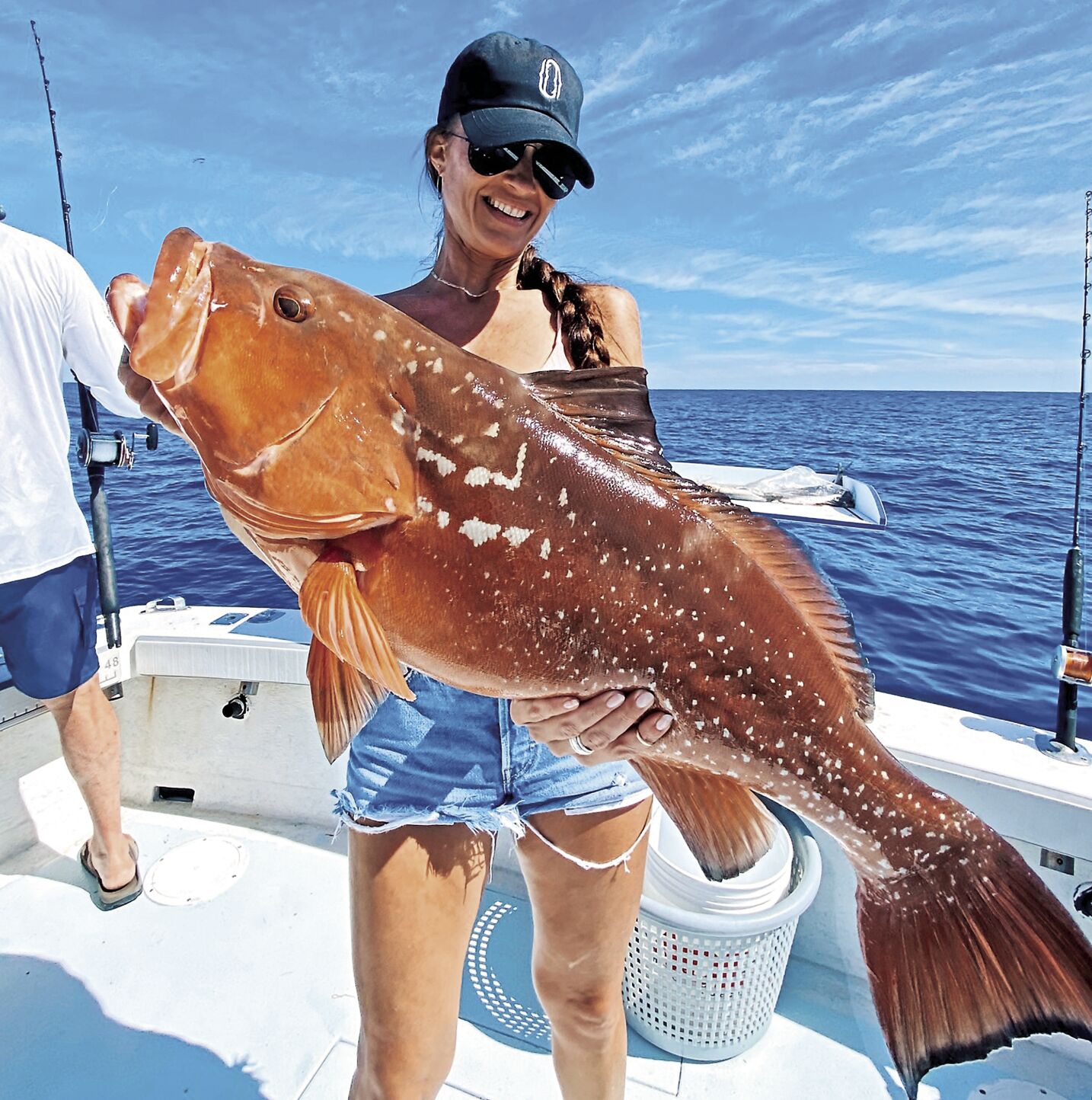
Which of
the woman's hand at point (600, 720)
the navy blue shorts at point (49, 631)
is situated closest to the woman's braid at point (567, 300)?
the woman's hand at point (600, 720)

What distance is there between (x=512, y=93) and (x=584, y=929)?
6.48 ft

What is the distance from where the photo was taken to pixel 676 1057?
110 inches

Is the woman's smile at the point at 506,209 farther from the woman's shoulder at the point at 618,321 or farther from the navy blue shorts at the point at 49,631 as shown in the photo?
the navy blue shorts at the point at 49,631

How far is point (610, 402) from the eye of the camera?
147 centimetres

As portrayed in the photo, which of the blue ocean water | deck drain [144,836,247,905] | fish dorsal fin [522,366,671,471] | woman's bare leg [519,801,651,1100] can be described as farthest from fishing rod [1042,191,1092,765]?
deck drain [144,836,247,905]

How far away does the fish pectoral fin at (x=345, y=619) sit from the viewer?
1235 millimetres

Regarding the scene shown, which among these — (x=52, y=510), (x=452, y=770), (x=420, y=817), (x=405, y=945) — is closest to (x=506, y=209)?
(x=452, y=770)

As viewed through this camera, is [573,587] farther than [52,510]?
No

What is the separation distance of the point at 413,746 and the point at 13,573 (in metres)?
2.17

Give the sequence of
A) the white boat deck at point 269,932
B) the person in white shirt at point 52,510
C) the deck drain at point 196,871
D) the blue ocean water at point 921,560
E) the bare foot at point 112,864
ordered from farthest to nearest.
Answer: the blue ocean water at point 921,560, the deck drain at point 196,871, the bare foot at point 112,864, the person in white shirt at point 52,510, the white boat deck at point 269,932

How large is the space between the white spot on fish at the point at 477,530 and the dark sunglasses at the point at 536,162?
896 mm

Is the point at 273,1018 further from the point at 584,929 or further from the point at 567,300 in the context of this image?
the point at 567,300

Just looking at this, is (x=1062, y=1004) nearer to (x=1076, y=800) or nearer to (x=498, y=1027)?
(x=1076, y=800)

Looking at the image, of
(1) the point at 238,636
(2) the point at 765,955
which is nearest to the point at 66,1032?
(1) the point at 238,636
